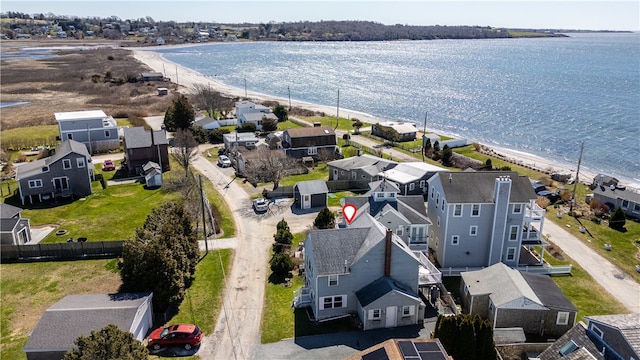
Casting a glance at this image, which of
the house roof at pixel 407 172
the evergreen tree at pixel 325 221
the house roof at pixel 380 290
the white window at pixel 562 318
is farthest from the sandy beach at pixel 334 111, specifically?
the house roof at pixel 380 290

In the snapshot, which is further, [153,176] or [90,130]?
[90,130]

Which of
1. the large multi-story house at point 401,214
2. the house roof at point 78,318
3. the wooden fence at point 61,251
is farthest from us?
the wooden fence at point 61,251

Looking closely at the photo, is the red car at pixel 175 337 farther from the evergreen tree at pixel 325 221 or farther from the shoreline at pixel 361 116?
the shoreline at pixel 361 116

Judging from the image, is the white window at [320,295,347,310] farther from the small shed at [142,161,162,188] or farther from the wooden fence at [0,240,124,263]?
the small shed at [142,161,162,188]

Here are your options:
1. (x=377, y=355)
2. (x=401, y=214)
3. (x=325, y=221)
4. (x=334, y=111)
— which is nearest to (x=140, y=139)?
(x=325, y=221)

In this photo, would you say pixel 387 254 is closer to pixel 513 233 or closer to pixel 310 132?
pixel 513 233

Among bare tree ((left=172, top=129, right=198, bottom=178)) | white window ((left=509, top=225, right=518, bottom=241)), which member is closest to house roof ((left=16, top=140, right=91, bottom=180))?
bare tree ((left=172, top=129, right=198, bottom=178))

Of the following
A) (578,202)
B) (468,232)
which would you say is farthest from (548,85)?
(468,232)

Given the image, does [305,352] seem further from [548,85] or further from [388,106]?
[548,85]
